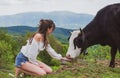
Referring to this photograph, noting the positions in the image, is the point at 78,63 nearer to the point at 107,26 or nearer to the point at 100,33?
the point at 100,33

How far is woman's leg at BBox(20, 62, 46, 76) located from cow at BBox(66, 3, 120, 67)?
8.15 feet

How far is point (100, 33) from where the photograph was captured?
47.0ft

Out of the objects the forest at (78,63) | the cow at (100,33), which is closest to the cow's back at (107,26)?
the cow at (100,33)

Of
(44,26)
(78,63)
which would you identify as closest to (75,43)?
(78,63)

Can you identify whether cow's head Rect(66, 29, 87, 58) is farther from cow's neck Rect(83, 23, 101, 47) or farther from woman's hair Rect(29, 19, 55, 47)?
woman's hair Rect(29, 19, 55, 47)

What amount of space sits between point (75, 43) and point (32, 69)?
11.2 ft

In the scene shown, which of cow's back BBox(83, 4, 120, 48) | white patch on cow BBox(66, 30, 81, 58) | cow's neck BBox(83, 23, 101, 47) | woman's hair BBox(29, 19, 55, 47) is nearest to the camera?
woman's hair BBox(29, 19, 55, 47)

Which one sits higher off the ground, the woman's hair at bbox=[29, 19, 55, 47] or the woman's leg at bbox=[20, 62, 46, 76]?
the woman's hair at bbox=[29, 19, 55, 47]

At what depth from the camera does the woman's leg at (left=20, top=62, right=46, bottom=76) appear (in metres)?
11.1

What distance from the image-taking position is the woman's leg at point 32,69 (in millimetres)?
11062

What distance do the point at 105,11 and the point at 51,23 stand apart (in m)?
3.60

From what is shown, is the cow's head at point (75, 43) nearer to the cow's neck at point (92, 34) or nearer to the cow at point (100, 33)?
the cow at point (100, 33)

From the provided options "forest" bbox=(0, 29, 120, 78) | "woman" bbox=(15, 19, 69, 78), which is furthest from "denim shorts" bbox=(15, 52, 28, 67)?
"forest" bbox=(0, 29, 120, 78)

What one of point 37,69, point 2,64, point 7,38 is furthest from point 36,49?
point 7,38
